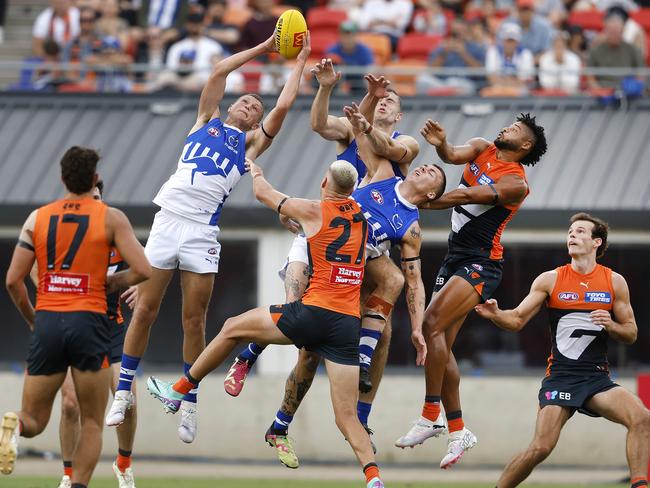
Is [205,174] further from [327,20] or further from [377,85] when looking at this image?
[327,20]

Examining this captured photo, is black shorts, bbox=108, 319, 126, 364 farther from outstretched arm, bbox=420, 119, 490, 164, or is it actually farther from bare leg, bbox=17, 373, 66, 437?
outstretched arm, bbox=420, 119, 490, 164

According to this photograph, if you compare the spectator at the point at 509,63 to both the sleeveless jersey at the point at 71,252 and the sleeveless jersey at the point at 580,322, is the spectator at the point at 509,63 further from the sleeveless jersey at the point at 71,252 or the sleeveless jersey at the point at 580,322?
the sleeveless jersey at the point at 71,252

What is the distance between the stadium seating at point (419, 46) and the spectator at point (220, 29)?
8.80 feet

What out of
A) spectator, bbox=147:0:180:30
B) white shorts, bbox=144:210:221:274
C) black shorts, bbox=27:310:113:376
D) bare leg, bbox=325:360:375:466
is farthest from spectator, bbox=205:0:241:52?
black shorts, bbox=27:310:113:376

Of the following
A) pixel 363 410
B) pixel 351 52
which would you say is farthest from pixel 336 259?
pixel 351 52

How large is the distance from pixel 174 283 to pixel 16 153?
3017mm

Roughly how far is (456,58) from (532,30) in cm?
144

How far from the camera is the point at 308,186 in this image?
1927 cm

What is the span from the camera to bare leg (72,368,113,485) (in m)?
11.1

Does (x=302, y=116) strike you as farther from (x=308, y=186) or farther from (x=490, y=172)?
(x=490, y=172)

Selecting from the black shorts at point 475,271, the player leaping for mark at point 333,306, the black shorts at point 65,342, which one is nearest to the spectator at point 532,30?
the black shorts at point 475,271

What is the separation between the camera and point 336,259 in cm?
1216

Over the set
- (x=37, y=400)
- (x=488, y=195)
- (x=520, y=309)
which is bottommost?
(x=37, y=400)

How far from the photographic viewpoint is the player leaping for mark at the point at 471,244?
1310 cm
